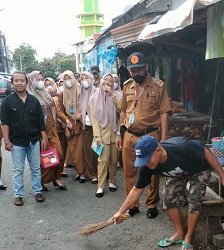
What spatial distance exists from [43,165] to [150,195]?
67.8 inches

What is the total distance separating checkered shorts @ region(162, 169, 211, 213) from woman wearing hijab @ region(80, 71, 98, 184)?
2312 mm

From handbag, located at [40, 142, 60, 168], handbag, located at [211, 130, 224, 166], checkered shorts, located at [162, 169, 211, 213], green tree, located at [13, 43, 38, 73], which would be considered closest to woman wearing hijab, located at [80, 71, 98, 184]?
handbag, located at [40, 142, 60, 168]

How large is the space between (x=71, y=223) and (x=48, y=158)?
120 cm

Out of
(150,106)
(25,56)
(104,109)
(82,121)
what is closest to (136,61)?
(150,106)

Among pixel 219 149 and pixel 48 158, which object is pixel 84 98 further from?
pixel 219 149

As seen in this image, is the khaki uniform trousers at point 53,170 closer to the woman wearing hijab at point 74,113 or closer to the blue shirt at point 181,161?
the woman wearing hijab at point 74,113

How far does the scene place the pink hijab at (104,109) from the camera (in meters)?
4.58

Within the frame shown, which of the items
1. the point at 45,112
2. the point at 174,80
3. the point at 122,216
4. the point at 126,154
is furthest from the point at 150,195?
the point at 174,80

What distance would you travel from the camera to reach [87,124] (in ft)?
16.6

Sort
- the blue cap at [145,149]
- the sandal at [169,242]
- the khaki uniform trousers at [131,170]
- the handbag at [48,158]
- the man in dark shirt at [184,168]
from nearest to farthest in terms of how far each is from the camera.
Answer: the blue cap at [145,149] → the man in dark shirt at [184,168] → the sandal at [169,242] → the khaki uniform trousers at [131,170] → the handbag at [48,158]

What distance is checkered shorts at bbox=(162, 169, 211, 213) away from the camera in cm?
282

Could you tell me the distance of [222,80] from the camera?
15.5ft

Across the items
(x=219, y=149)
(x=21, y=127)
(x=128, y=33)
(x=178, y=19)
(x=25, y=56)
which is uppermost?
(x=25, y=56)

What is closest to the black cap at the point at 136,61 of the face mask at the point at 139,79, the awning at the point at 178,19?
the face mask at the point at 139,79
